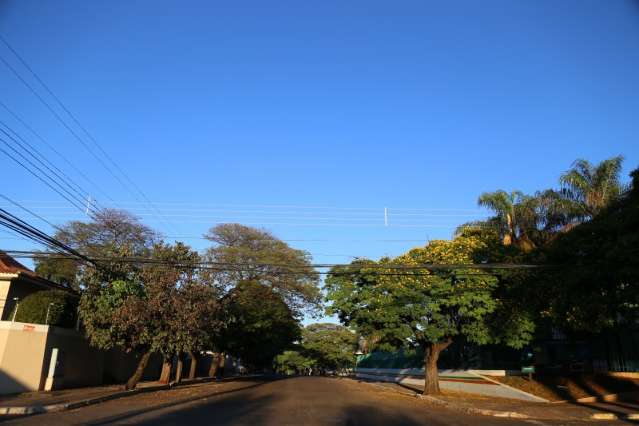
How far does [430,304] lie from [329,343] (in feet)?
219

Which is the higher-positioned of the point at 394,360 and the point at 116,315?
the point at 116,315

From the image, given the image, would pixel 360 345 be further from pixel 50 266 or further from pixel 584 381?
pixel 584 381

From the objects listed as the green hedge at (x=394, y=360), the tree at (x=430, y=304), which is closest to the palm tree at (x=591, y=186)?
the tree at (x=430, y=304)

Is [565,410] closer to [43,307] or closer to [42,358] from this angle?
[42,358]

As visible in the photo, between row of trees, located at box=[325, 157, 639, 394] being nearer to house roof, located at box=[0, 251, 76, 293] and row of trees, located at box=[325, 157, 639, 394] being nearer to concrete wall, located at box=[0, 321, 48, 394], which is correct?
concrete wall, located at box=[0, 321, 48, 394]

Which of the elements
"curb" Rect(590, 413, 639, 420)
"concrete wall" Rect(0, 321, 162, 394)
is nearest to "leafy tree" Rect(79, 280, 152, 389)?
"concrete wall" Rect(0, 321, 162, 394)

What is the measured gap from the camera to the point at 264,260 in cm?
3875

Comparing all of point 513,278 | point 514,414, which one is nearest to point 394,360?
point 513,278

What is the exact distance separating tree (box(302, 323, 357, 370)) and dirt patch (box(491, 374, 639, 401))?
62.8 m

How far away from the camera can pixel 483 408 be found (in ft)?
57.1

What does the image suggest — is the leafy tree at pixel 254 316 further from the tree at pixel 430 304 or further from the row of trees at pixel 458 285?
the tree at pixel 430 304

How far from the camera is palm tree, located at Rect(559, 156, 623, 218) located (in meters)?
26.8

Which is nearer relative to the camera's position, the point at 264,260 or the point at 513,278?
the point at 513,278

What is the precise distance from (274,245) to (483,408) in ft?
89.4
